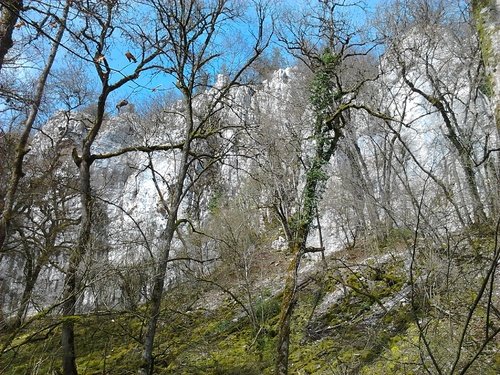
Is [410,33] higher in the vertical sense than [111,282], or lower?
higher

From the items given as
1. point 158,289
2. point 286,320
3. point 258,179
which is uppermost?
point 258,179

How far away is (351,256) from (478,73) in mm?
7265

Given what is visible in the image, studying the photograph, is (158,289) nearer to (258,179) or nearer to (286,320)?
(286,320)

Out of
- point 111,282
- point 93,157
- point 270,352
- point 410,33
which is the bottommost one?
point 270,352

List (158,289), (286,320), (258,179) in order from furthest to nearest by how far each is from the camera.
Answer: (258,179)
(286,320)
(158,289)

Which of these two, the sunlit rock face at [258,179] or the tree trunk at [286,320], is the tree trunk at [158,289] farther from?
the tree trunk at [286,320]

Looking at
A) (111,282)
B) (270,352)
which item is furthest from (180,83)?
(270,352)

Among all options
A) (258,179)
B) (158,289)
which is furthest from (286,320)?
(258,179)

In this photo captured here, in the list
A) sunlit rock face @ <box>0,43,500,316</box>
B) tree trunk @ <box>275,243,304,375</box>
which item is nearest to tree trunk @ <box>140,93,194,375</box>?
sunlit rock face @ <box>0,43,500,316</box>

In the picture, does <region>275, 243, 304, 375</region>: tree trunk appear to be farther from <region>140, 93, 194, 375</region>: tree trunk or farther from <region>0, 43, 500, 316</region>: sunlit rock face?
<region>140, 93, 194, 375</region>: tree trunk

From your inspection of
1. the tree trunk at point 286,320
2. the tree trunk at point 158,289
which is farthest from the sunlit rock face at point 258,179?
the tree trunk at point 286,320

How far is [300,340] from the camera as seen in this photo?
7.41m

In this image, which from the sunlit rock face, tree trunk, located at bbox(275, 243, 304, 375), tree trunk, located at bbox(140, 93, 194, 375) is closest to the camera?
tree trunk, located at bbox(140, 93, 194, 375)

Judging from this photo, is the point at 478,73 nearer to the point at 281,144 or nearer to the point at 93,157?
Result: the point at 281,144
